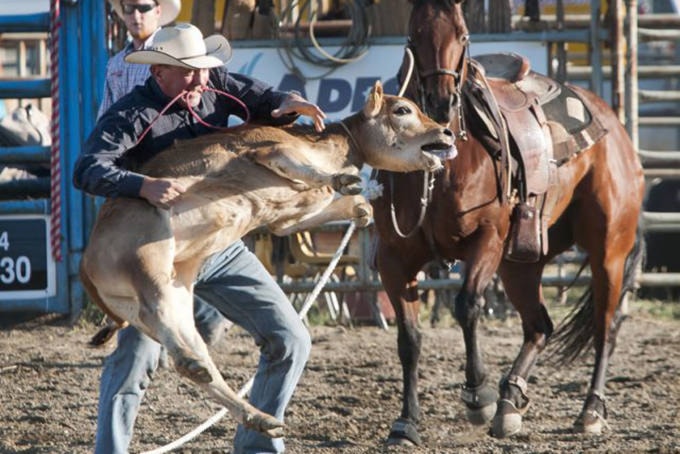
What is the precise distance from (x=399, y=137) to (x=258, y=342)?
3.21 feet

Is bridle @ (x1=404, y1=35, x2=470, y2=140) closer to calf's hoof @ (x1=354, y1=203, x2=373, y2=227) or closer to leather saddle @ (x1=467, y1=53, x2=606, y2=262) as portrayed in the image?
leather saddle @ (x1=467, y1=53, x2=606, y2=262)

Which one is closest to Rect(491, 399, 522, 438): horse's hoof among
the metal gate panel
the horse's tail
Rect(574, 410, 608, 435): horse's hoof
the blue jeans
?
Rect(574, 410, 608, 435): horse's hoof

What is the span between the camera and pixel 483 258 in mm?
6449

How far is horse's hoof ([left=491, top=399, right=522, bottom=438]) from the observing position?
6.37 meters

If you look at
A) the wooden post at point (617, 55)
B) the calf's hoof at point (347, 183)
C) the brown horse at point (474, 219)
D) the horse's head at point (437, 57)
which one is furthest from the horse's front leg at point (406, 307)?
the wooden post at point (617, 55)

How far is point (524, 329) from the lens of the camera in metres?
7.28

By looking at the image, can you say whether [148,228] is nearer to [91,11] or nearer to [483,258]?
[483,258]

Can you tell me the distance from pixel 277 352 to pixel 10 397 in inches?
109

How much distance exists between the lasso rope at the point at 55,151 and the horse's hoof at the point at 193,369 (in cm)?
513

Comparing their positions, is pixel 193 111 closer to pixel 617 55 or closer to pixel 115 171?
pixel 115 171

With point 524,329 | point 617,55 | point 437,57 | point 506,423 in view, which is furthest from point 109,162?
point 617,55

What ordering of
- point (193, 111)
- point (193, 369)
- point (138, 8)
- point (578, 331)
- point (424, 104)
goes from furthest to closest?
point (578, 331), point (138, 8), point (424, 104), point (193, 111), point (193, 369)

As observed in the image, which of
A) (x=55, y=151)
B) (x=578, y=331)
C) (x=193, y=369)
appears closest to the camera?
(x=193, y=369)

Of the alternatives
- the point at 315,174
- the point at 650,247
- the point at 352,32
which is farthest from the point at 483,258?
the point at 650,247
